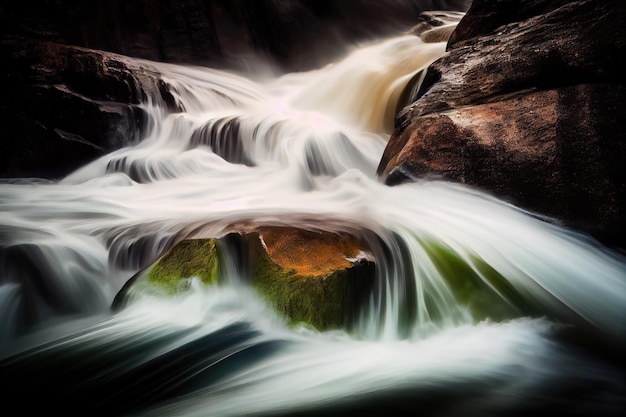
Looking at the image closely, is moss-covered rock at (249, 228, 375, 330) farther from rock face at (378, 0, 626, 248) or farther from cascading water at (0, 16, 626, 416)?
rock face at (378, 0, 626, 248)

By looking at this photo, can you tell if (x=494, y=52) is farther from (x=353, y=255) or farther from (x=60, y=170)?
(x=60, y=170)

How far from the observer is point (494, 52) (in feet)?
15.3

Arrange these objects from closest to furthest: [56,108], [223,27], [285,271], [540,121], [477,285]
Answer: [285,271] < [477,285] < [540,121] < [56,108] < [223,27]

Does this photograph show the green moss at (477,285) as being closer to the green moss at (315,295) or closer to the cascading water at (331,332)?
the cascading water at (331,332)

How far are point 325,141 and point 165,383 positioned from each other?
540 cm

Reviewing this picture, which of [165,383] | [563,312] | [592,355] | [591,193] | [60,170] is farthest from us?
[60,170]

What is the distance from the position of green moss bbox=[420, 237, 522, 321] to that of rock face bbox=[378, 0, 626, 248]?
1.02m

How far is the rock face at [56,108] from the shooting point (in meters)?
6.60

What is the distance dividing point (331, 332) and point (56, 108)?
646 cm

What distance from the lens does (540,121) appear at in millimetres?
3777

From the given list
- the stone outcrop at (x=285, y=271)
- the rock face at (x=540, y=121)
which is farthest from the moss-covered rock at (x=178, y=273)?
the rock face at (x=540, y=121)

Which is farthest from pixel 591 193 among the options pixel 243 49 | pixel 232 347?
pixel 243 49

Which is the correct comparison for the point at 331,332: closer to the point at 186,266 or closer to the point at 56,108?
the point at 186,266

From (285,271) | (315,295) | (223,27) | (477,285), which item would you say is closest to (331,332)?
(315,295)
